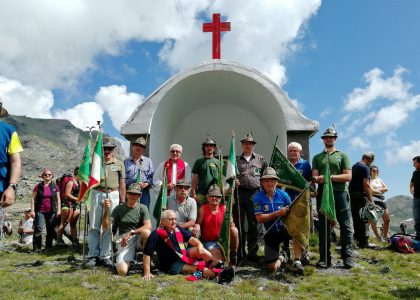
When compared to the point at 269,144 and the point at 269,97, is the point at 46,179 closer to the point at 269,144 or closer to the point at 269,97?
the point at 269,97

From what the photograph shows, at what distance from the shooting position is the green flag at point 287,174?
5.93 meters

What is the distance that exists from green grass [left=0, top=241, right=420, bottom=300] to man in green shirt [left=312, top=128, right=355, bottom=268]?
12.3 inches

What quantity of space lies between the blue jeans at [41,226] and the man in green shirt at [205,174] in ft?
10.8

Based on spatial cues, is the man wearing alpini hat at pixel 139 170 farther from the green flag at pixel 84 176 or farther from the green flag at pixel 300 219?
the green flag at pixel 300 219

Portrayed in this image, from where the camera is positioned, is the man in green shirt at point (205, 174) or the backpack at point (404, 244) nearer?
the man in green shirt at point (205, 174)

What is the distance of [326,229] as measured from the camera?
5.91 m

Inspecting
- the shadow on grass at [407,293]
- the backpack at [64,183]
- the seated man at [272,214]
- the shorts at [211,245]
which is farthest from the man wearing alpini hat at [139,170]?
the shadow on grass at [407,293]

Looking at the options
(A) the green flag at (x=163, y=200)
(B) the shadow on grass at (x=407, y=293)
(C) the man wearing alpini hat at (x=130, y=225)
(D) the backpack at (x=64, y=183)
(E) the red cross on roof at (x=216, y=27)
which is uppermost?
(E) the red cross on roof at (x=216, y=27)

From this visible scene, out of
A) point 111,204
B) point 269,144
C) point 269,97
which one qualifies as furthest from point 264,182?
point 269,144

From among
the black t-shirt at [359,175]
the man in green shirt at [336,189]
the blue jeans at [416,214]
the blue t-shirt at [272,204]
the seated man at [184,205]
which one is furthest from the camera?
the blue jeans at [416,214]

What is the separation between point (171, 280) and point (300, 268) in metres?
1.83

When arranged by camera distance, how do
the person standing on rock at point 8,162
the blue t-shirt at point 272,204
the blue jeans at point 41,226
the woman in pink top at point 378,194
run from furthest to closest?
the woman in pink top at point 378,194 → the blue jeans at point 41,226 → the blue t-shirt at point 272,204 → the person standing on rock at point 8,162

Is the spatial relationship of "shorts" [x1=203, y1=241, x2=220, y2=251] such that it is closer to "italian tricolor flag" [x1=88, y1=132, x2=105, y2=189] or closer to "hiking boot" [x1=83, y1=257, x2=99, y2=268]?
"hiking boot" [x1=83, y1=257, x2=99, y2=268]

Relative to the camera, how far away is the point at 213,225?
6.20m
